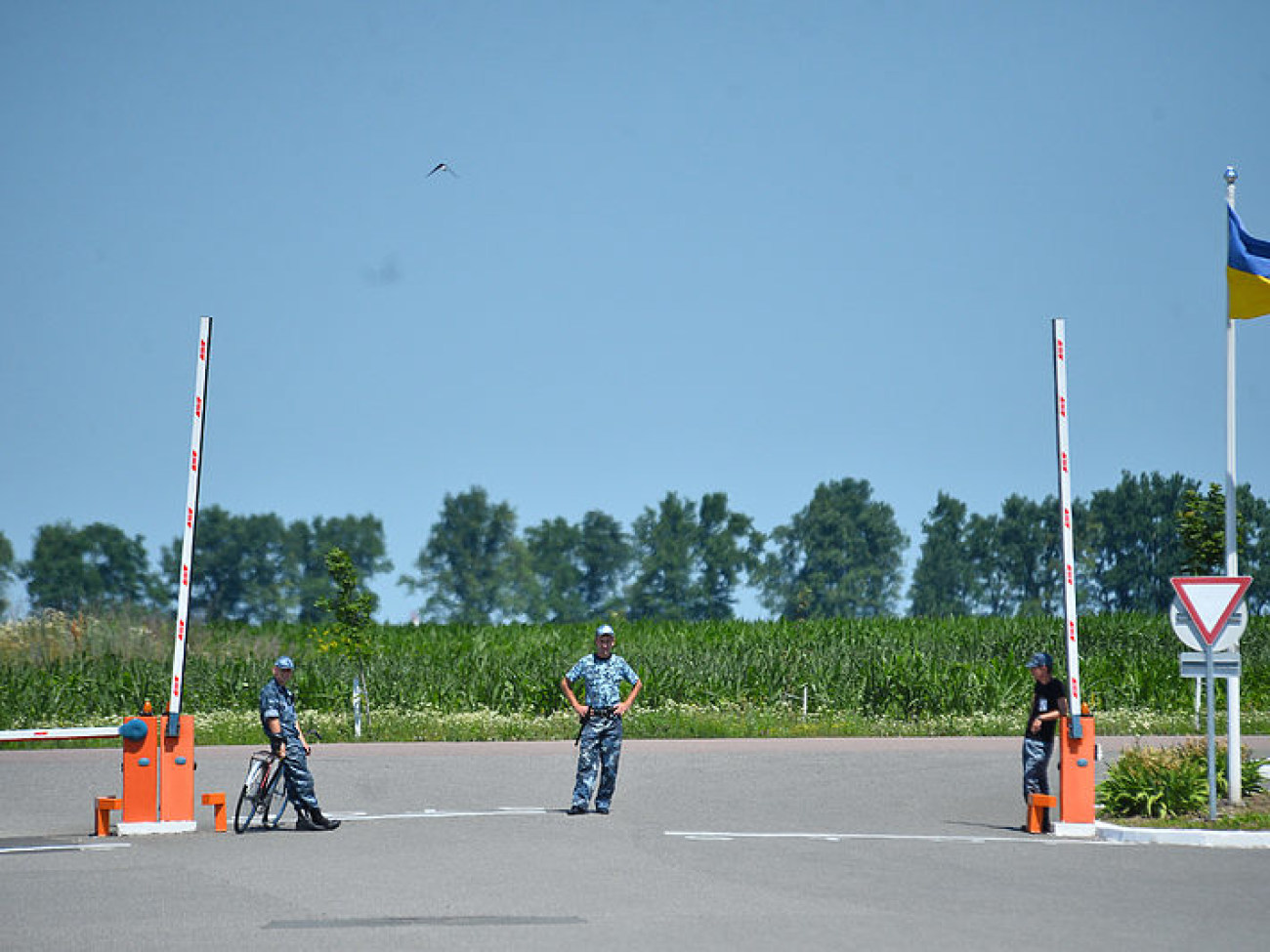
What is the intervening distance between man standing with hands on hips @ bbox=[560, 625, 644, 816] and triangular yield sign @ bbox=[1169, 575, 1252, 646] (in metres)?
5.44

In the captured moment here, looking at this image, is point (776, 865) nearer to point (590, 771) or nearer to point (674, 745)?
point (590, 771)

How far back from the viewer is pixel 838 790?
2128cm

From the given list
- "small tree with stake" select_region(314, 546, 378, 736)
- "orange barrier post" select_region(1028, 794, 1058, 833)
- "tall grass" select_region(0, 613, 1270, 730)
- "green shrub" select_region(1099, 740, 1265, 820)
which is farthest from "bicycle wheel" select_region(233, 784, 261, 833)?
"tall grass" select_region(0, 613, 1270, 730)

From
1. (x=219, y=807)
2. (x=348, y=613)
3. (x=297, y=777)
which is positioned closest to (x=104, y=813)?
(x=219, y=807)

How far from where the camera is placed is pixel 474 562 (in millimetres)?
132500

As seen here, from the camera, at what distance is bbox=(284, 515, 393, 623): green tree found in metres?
131

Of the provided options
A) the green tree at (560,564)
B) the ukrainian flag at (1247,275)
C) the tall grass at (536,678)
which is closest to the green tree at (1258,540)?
the green tree at (560,564)

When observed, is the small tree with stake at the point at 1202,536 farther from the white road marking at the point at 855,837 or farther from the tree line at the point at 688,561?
the tree line at the point at 688,561

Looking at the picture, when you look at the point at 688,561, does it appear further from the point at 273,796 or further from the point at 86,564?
the point at 273,796

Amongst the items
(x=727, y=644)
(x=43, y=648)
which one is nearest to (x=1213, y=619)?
(x=727, y=644)

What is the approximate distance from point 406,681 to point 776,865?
23.6m

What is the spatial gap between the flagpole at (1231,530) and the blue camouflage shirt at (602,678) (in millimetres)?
6046

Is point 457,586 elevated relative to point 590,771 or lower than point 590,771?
elevated

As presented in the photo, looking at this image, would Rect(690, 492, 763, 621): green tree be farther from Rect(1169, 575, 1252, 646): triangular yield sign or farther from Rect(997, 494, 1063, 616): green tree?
Rect(1169, 575, 1252, 646): triangular yield sign
